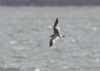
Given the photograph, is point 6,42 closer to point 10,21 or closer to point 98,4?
point 10,21

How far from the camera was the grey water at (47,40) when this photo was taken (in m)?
36.3

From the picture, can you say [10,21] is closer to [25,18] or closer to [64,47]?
[25,18]

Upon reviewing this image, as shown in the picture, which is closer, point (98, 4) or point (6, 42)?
point (6, 42)

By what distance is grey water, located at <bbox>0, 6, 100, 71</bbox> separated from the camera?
36312 mm

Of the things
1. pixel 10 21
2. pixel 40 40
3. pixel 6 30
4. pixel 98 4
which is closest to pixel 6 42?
pixel 40 40

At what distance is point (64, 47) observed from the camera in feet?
151

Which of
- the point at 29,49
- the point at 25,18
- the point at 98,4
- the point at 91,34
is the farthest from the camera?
the point at 98,4

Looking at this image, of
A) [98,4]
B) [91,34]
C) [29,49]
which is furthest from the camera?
[98,4]

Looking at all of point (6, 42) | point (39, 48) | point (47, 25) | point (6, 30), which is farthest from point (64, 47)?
point (47, 25)

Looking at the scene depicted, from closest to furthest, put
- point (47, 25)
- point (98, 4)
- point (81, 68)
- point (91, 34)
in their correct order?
1. point (81, 68)
2. point (91, 34)
3. point (47, 25)
4. point (98, 4)

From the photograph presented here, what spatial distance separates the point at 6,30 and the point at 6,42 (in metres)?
10.3

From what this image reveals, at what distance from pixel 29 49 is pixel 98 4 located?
4124cm

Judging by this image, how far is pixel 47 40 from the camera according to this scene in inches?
1966

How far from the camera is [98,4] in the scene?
276 ft
